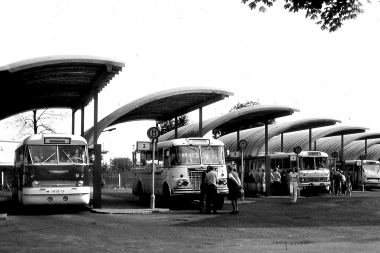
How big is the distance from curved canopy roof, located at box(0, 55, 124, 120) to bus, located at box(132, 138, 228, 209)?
392 centimetres

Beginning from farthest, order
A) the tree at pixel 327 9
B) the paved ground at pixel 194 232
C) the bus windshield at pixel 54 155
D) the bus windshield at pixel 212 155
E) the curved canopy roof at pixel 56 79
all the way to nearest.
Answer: the bus windshield at pixel 212 155
the bus windshield at pixel 54 155
the curved canopy roof at pixel 56 79
the paved ground at pixel 194 232
the tree at pixel 327 9

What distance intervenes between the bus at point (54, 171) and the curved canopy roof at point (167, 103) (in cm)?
425

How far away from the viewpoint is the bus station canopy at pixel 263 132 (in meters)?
41.8

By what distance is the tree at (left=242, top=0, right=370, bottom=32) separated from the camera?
457 inches

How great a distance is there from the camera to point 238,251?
40.9 ft

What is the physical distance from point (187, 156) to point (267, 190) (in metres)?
13.2

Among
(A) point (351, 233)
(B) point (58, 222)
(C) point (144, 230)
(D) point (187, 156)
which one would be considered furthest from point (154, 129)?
(A) point (351, 233)

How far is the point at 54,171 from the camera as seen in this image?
22.8 metres

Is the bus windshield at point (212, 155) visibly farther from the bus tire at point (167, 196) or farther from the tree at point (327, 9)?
the tree at point (327, 9)

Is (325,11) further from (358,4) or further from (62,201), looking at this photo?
(62,201)

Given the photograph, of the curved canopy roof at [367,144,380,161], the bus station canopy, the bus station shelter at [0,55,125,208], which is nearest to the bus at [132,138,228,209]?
the bus station shelter at [0,55,125,208]

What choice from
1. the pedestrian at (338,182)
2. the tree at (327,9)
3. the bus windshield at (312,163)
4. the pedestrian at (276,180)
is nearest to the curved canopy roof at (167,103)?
the pedestrian at (276,180)

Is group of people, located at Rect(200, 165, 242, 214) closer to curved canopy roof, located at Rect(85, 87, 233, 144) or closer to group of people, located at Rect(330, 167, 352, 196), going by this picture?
curved canopy roof, located at Rect(85, 87, 233, 144)

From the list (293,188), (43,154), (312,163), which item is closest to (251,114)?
(312,163)
